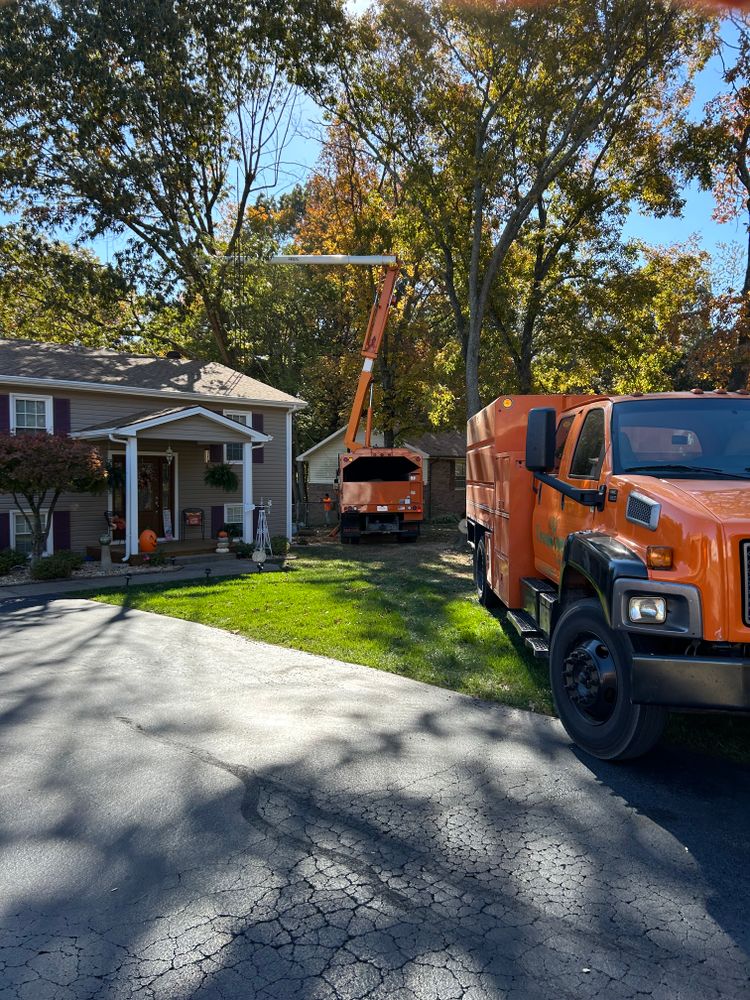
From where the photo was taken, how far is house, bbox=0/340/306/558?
1661 centimetres

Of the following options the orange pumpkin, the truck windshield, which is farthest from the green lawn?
the orange pumpkin

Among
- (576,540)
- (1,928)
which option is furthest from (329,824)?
(576,540)

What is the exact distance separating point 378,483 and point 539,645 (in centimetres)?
1502

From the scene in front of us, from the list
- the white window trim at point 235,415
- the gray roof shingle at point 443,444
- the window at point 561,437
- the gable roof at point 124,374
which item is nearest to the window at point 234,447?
the white window trim at point 235,415

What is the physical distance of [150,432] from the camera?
54.9 ft

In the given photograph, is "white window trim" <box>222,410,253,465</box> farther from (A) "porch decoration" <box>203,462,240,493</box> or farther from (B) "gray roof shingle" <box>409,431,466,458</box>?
(B) "gray roof shingle" <box>409,431,466,458</box>

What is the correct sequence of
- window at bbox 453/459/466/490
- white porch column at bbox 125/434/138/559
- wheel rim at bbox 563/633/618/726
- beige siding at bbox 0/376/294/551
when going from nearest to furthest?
wheel rim at bbox 563/633/618/726, white porch column at bbox 125/434/138/559, beige siding at bbox 0/376/294/551, window at bbox 453/459/466/490

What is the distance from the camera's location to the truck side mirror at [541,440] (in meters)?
5.29

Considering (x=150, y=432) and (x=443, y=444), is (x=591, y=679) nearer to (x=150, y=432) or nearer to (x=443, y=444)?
(x=150, y=432)

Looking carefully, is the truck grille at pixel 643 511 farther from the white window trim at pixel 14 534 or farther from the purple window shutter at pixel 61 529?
the purple window shutter at pixel 61 529

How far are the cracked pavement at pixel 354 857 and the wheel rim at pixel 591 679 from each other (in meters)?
0.35

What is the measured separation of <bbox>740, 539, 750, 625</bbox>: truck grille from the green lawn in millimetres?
1663

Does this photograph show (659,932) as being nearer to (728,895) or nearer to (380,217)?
(728,895)

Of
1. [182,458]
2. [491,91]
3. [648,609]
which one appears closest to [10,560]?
[182,458]
